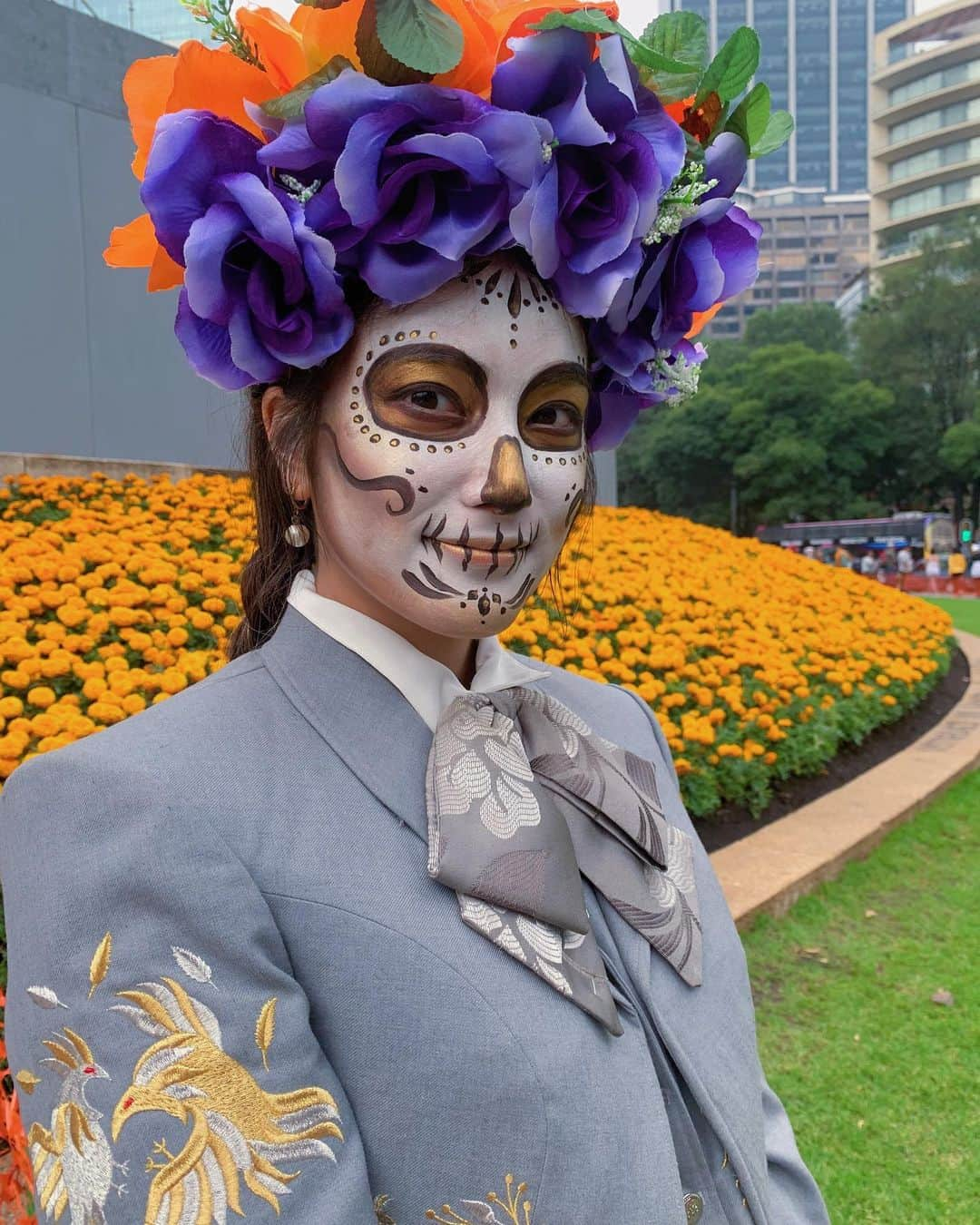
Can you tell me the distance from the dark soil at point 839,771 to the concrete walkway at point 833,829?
7 cm

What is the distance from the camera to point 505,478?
109cm

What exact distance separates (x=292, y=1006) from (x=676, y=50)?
1073 mm

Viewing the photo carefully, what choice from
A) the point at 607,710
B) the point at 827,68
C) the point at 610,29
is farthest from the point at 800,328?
the point at 827,68

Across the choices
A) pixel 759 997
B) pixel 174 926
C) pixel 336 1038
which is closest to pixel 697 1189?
pixel 336 1038

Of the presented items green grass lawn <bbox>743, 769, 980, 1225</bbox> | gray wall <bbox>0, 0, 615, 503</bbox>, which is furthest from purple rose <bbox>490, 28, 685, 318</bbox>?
gray wall <bbox>0, 0, 615, 503</bbox>

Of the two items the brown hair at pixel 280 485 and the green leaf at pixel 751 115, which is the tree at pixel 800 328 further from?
the brown hair at pixel 280 485

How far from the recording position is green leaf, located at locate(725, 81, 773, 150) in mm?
1216

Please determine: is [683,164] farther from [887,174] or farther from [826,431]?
[887,174]

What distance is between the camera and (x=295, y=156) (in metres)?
1.00

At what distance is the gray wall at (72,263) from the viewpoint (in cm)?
719

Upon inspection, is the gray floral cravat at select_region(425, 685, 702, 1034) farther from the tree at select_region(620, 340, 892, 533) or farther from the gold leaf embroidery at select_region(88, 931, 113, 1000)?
the tree at select_region(620, 340, 892, 533)

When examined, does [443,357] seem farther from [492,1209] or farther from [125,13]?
[125,13]

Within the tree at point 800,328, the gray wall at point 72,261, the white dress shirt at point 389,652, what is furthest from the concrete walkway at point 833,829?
the tree at point 800,328

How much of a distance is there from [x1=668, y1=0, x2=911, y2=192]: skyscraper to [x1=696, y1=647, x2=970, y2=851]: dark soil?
537 feet
